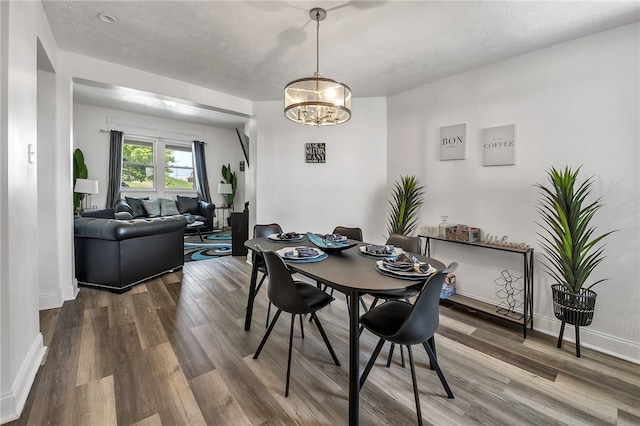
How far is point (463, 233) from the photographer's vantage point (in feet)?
9.28

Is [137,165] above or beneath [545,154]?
above

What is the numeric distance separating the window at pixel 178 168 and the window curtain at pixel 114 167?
1017mm

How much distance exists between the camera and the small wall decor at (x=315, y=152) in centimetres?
411

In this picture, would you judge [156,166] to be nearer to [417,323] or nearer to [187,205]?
[187,205]

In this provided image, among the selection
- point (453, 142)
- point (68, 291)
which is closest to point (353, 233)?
point (453, 142)

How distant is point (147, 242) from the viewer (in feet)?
11.2

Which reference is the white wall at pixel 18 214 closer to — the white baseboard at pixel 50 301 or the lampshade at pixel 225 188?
the white baseboard at pixel 50 301

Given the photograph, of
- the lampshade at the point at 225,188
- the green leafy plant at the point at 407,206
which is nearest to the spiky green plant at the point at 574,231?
the green leafy plant at the point at 407,206

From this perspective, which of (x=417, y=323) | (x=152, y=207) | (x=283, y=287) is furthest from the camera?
(x=152, y=207)

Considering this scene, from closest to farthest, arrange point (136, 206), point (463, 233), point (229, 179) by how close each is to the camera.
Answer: point (463, 233) < point (136, 206) < point (229, 179)

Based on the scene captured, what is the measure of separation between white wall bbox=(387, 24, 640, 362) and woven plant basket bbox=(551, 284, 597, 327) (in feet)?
1.01

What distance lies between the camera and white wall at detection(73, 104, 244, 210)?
Answer: 602 cm

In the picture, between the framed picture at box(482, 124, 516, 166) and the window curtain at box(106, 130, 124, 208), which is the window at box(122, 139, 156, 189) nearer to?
the window curtain at box(106, 130, 124, 208)

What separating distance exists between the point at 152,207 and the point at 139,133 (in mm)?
1867
